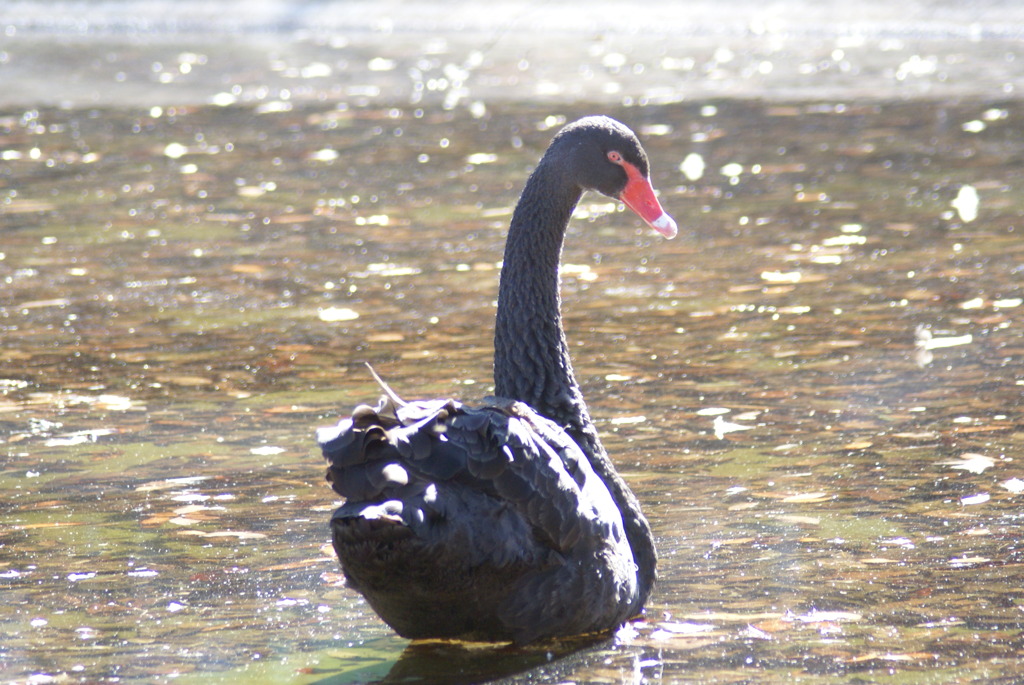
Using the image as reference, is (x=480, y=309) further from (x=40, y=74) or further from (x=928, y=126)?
(x=40, y=74)

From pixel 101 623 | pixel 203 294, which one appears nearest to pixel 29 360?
pixel 203 294

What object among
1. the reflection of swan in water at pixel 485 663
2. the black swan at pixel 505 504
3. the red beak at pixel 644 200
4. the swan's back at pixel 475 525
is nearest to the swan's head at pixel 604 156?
the red beak at pixel 644 200

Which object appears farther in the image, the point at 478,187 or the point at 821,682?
the point at 478,187

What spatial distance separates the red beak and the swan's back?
3.29 feet

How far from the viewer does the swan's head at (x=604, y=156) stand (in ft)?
15.7

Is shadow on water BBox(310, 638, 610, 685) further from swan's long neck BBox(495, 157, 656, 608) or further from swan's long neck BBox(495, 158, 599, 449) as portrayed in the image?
swan's long neck BBox(495, 158, 599, 449)

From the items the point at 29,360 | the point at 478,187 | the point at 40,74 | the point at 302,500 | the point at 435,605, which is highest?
the point at 40,74

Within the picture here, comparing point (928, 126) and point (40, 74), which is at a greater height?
point (40, 74)

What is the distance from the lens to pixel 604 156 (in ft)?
15.9

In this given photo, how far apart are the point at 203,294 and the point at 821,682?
5.25 metres

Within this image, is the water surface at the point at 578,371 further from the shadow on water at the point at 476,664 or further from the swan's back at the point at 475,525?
the swan's back at the point at 475,525

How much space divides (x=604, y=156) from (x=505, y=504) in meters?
1.49

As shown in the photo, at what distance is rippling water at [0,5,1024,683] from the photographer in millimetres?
4102

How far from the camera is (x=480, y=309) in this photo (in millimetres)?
→ 7812
